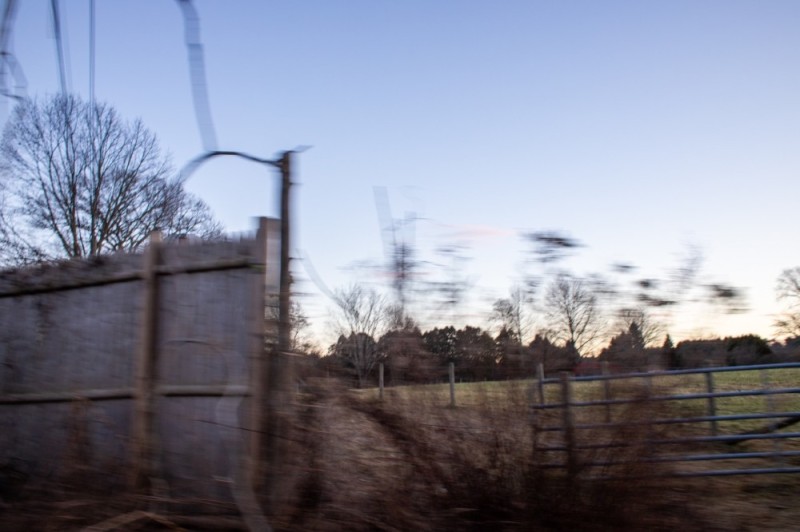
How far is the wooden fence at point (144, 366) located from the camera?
503cm

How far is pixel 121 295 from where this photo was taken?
19.4 feet

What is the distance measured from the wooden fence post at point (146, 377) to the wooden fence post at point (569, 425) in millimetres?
3262

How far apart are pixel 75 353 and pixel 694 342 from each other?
5.43m

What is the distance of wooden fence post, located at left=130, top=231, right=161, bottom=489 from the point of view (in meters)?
5.31

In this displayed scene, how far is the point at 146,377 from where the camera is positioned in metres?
5.46

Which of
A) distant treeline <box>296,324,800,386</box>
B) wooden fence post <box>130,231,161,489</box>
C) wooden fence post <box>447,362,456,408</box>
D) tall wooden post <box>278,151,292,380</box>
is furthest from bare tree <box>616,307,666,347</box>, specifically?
wooden fence post <box>130,231,161,489</box>

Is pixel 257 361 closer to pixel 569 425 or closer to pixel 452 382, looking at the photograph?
pixel 452 382

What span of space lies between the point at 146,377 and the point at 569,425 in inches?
136

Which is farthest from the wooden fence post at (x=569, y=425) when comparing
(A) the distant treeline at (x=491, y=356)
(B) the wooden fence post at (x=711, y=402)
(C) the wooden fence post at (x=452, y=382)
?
(B) the wooden fence post at (x=711, y=402)

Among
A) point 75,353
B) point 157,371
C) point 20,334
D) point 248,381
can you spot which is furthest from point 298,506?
point 20,334

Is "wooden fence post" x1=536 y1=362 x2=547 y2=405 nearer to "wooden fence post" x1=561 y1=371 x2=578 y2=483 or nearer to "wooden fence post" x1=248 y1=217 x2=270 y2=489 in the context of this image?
"wooden fence post" x1=561 y1=371 x2=578 y2=483

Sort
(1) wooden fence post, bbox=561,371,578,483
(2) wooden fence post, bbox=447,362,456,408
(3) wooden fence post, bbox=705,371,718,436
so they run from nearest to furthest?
(1) wooden fence post, bbox=561,371,578,483, (2) wooden fence post, bbox=447,362,456,408, (3) wooden fence post, bbox=705,371,718,436

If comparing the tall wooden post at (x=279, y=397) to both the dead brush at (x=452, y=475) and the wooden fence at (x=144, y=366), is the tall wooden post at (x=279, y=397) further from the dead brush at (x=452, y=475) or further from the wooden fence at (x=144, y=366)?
the dead brush at (x=452, y=475)

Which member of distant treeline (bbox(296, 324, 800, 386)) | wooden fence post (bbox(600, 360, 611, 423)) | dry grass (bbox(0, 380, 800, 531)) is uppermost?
distant treeline (bbox(296, 324, 800, 386))
